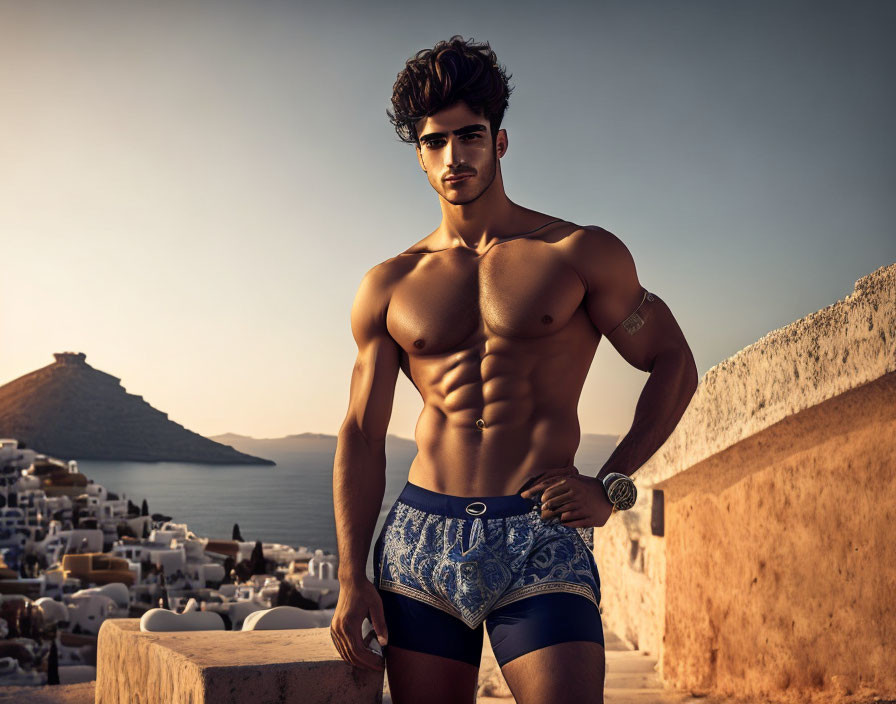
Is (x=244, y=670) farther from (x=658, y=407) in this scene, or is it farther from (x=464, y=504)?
(x=658, y=407)

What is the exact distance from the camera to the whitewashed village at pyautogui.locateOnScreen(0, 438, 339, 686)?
10.1 metres

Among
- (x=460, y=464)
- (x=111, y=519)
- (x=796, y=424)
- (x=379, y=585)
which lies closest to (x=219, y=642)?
(x=379, y=585)

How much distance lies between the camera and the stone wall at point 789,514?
3072 millimetres

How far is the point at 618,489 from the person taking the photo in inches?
74.9

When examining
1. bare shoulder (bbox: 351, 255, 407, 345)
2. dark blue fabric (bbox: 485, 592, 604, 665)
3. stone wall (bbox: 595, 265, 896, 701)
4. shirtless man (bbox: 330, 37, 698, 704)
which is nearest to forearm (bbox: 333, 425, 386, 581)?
shirtless man (bbox: 330, 37, 698, 704)

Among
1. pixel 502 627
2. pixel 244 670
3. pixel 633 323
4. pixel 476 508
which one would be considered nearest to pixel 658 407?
pixel 633 323

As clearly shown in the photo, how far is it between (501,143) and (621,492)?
3.09ft

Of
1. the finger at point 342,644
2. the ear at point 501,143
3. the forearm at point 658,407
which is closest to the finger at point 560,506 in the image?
the forearm at point 658,407

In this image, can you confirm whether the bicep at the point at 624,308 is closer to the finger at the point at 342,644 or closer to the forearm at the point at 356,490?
the forearm at the point at 356,490

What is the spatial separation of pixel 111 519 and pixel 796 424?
19479 millimetres

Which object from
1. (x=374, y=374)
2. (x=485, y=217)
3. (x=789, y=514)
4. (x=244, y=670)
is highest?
(x=485, y=217)

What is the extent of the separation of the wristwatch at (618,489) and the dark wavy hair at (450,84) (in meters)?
0.91

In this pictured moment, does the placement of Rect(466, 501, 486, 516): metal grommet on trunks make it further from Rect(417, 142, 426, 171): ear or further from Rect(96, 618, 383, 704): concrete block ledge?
Rect(417, 142, 426, 171): ear

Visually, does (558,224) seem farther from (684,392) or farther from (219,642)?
(219,642)
